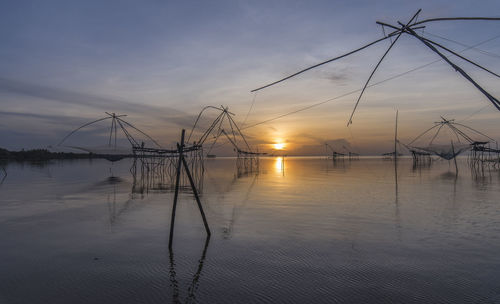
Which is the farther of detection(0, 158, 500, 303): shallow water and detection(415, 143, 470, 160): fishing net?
detection(415, 143, 470, 160): fishing net

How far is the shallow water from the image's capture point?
193 inches

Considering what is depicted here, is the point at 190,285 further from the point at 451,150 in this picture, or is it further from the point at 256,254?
the point at 451,150

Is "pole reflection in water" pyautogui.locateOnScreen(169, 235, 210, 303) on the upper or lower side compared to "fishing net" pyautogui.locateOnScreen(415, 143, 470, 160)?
A: lower

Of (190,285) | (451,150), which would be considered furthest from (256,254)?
(451,150)

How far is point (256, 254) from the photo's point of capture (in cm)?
667

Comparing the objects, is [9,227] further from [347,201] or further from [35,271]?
[347,201]

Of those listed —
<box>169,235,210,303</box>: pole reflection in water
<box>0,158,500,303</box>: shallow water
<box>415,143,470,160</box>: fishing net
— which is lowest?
<box>169,235,210,303</box>: pole reflection in water

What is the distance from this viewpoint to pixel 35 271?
228 inches

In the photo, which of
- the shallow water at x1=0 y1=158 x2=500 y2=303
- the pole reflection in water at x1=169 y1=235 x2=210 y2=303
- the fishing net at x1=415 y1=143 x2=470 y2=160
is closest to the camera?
the pole reflection in water at x1=169 y1=235 x2=210 y2=303

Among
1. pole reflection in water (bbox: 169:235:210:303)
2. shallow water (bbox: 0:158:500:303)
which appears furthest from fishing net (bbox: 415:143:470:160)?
pole reflection in water (bbox: 169:235:210:303)

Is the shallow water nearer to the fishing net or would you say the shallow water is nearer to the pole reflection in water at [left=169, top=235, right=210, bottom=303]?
the pole reflection in water at [left=169, top=235, right=210, bottom=303]

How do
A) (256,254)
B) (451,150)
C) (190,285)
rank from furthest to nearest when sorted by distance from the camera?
(451,150) < (256,254) < (190,285)

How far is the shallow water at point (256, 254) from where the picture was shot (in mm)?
4898

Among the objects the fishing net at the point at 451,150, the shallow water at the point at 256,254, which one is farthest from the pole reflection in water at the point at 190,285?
the fishing net at the point at 451,150
